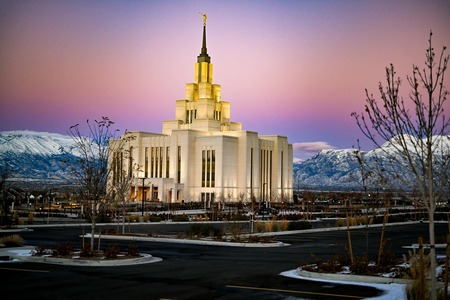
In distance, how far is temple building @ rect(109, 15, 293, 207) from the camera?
96000 millimetres

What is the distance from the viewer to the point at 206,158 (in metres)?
97.3

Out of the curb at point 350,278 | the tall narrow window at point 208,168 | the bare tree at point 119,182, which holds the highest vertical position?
the tall narrow window at point 208,168

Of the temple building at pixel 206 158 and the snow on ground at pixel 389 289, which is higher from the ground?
the temple building at pixel 206 158

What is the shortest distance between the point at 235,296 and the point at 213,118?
94185 millimetres

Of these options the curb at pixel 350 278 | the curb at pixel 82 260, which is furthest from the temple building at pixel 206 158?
the curb at pixel 350 278

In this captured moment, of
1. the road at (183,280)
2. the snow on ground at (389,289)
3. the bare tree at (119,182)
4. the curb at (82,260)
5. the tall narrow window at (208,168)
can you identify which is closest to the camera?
the snow on ground at (389,289)

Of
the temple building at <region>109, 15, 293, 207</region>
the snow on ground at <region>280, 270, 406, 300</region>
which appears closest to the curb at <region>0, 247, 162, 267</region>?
the snow on ground at <region>280, 270, 406, 300</region>

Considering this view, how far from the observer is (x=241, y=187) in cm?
9838

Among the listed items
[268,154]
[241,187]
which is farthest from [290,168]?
[241,187]

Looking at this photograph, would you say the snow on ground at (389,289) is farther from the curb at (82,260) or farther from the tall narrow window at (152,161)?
the tall narrow window at (152,161)

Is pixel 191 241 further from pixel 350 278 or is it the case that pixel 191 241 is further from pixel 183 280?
pixel 350 278

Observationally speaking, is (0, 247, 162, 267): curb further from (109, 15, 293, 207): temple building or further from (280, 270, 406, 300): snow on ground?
(109, 15, 293, 207): temple building

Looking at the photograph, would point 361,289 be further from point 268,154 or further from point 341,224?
point 268,154

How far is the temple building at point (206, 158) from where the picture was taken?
315ft
